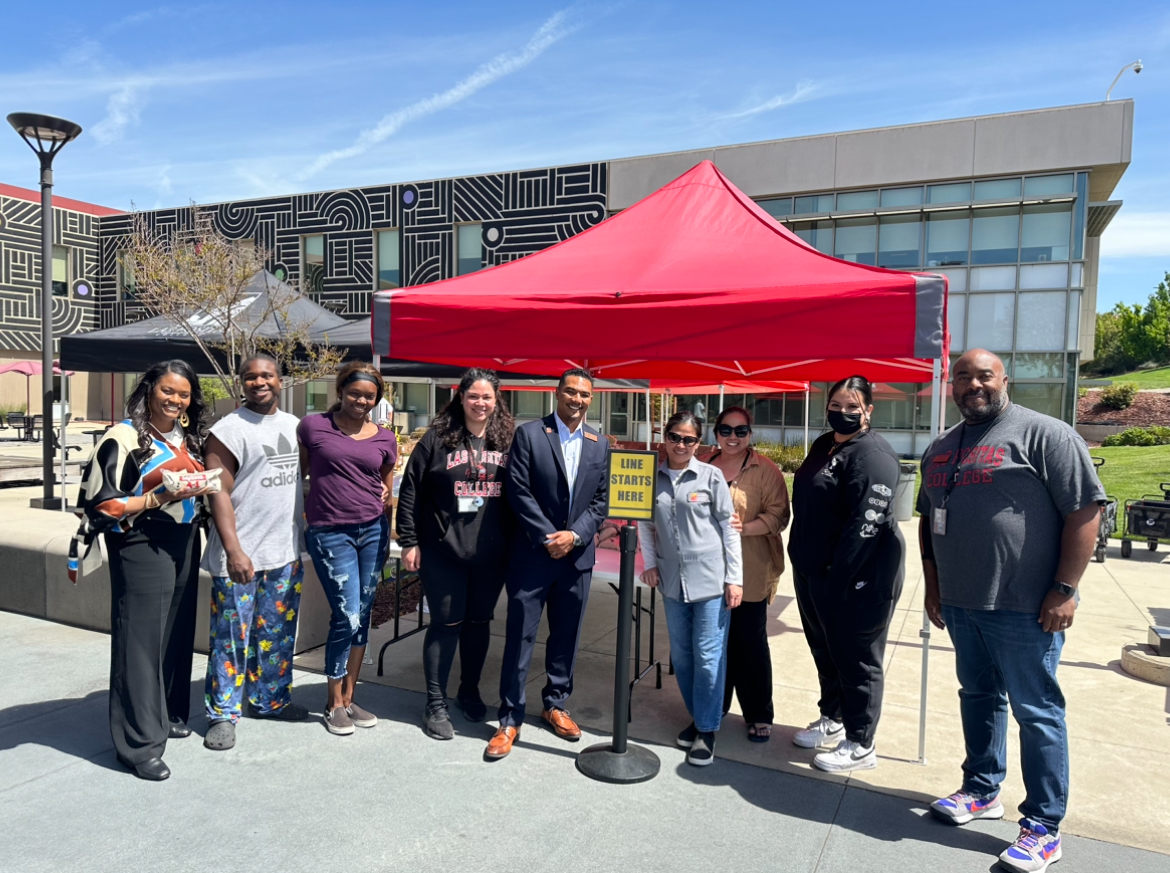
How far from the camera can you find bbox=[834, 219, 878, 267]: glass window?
23.3 meters

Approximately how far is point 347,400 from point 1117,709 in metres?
4.57

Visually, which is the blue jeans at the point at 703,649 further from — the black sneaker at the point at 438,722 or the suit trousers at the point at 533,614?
the black sneaker at the point at 438,722

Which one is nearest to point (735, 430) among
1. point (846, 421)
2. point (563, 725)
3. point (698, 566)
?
point (846, 421)

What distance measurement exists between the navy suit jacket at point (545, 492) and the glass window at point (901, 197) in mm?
21849

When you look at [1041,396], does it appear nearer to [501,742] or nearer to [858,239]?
[858,239]

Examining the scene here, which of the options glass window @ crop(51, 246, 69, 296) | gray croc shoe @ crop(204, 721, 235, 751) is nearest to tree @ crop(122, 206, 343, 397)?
gray croc shoe @ crop(204, 721, 235, 751)

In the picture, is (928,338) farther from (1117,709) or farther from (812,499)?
(1117,709)

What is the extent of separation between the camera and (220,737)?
12.5 feet

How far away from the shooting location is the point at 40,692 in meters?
4.44

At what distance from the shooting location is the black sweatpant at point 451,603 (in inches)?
156

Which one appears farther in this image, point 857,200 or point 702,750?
point 857,200

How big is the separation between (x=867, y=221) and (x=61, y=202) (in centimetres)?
3268

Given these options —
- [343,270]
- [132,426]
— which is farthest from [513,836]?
[343,270]

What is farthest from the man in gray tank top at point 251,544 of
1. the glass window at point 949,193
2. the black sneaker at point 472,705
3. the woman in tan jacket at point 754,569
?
the glass window at point 949,193
